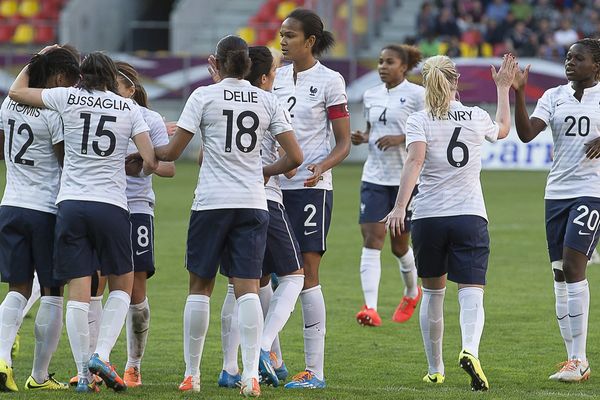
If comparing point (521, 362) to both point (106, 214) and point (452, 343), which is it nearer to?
point (452, 343)

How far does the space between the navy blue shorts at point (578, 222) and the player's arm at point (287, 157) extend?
1883 mm

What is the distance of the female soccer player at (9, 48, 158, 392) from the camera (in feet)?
22.0

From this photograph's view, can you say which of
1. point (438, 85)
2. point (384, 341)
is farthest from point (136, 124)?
point (384, 341)

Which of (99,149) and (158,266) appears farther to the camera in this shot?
(158,266)

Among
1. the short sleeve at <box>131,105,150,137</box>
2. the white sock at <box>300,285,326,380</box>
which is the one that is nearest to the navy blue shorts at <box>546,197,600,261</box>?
the white sock at <box>300,285,326,380</box>

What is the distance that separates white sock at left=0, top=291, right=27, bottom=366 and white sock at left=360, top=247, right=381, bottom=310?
4011mm

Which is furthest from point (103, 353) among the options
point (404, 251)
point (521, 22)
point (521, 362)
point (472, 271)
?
point (521, 22)

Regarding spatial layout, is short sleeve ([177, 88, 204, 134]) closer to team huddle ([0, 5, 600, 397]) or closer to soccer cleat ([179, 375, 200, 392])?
team huddle ([0, 5, 600, 397])

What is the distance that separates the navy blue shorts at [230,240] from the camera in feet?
22.1

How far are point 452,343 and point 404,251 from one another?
182 cm

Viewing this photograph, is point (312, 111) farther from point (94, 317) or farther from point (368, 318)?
point (368, 318)

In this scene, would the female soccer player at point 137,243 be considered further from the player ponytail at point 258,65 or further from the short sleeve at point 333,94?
the short sleeve at point 333,94

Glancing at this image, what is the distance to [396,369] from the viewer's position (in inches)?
322

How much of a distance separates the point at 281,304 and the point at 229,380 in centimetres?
53
